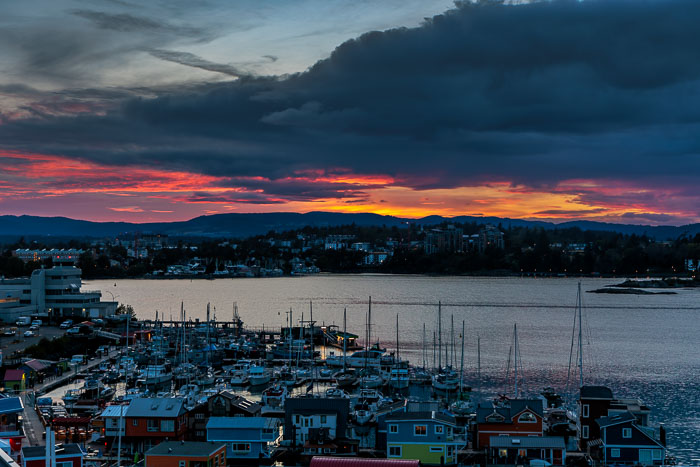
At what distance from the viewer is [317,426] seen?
533 inches

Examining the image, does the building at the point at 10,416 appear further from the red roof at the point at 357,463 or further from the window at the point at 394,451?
the window at the point at 394,451

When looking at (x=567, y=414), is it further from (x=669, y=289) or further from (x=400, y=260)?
(x=400, y=260)

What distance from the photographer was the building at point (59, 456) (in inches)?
375

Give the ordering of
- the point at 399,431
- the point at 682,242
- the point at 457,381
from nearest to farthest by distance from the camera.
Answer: the point at 399,431 → the point at 457,381 → the point at 682,242

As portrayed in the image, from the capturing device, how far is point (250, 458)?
1279cm

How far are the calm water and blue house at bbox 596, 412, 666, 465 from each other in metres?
2.78

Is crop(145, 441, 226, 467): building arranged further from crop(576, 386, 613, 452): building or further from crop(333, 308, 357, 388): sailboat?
crop(333, 308, 357, 388): sailboat

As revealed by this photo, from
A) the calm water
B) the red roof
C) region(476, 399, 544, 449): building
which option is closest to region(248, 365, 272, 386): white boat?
the calm water

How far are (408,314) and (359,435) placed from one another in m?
33.2

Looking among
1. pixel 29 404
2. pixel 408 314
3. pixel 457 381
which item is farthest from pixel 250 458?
pixel 408 314

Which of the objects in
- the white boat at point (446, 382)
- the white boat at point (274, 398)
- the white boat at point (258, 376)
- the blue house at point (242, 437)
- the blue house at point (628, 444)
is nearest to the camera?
the blue house at point (628, 444)

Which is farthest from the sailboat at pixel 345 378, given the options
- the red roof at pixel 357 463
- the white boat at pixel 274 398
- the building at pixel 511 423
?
the red roof at pixel 357 463

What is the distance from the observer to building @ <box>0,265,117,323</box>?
35969 mm

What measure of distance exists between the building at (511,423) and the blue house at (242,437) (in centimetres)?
390
